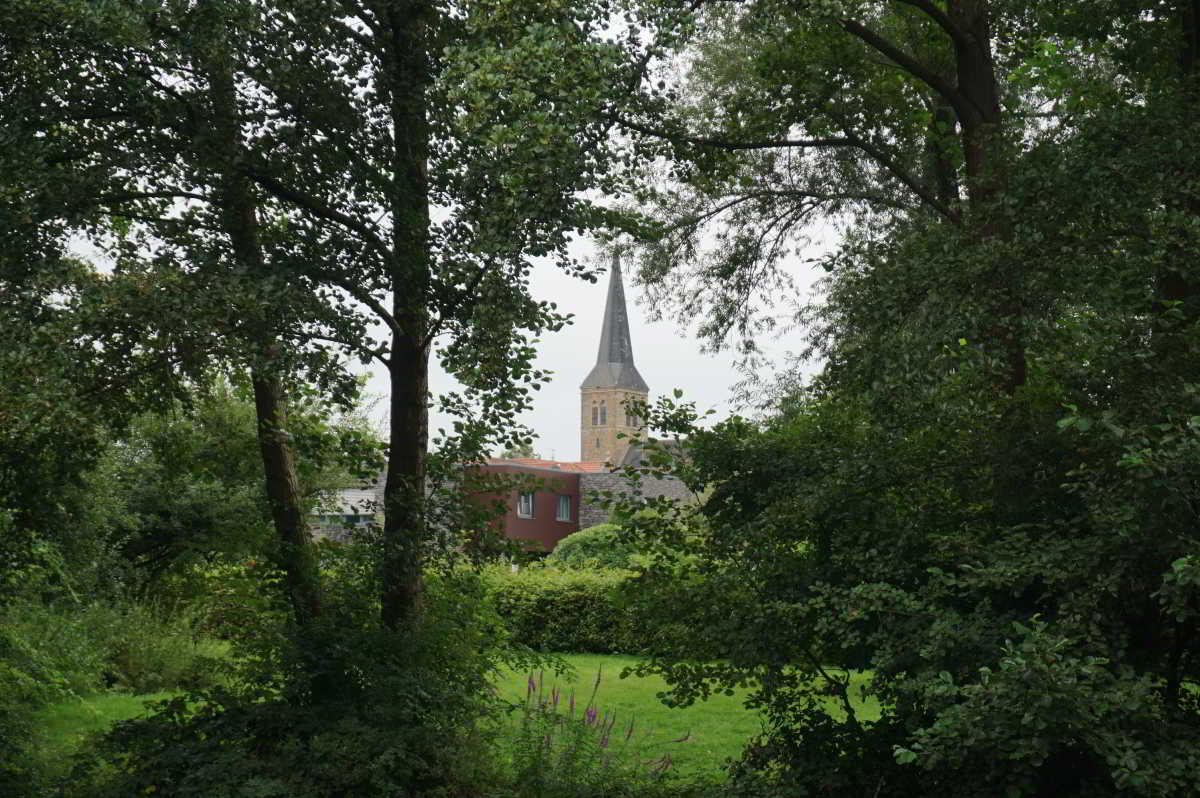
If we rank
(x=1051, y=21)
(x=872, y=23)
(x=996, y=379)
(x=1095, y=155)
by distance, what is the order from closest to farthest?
(x=1095, y=155), (x=996, y=379), (x=1051, y=21), (x=872, y=23)

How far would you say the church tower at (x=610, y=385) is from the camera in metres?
78.5

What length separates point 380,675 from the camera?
24.9 ft

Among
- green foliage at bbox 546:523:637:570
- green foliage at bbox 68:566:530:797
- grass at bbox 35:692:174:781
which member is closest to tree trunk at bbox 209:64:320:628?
green foliage at bbox 68:566:530:797

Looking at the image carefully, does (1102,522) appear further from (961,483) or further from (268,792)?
(268,792)

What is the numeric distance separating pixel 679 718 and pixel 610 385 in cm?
7475

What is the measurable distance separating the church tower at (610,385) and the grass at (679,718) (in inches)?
2224

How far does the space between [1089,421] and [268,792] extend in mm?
4747

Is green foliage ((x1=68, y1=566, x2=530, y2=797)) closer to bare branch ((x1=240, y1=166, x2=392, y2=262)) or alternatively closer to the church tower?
bare branch ((x1=240, y1=166, x2=392, y2=262))

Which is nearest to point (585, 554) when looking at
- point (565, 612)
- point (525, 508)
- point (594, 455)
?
point (565, 612)

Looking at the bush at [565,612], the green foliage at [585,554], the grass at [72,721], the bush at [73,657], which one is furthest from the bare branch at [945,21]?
the green foliage at [585,554]

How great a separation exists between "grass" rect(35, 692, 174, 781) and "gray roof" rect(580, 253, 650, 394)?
62.0 meters

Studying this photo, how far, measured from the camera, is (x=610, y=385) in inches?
3420

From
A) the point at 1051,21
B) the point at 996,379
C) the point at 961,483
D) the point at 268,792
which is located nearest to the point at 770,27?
the point at 1051,21

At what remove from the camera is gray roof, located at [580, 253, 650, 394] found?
256 feet
